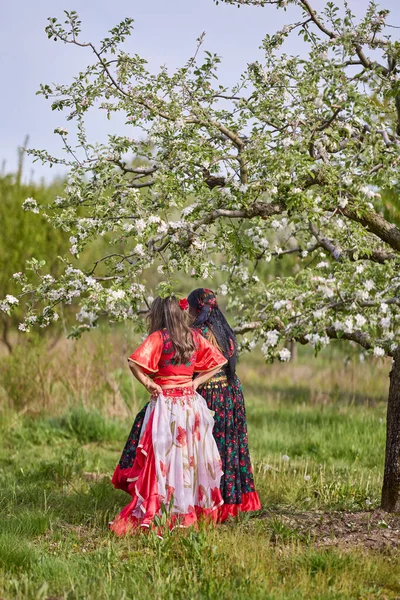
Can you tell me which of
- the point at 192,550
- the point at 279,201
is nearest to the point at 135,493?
the point at 192,550

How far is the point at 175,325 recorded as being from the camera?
5.24 meters

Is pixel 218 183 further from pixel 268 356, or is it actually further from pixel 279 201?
pixel 268 356

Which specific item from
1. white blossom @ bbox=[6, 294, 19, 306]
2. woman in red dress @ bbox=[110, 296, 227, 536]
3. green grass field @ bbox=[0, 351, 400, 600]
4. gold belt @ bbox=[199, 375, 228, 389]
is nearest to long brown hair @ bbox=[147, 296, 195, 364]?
woman in red dress @ bbox=[110, 296, 227, 536]

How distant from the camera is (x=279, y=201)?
5164 mm

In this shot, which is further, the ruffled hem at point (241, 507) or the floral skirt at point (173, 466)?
the ruffled hem at point (241, 507)

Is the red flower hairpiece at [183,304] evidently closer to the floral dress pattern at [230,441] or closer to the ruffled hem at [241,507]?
the floral dress pattern at [230,441]

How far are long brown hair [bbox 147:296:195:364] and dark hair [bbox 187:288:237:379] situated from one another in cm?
47

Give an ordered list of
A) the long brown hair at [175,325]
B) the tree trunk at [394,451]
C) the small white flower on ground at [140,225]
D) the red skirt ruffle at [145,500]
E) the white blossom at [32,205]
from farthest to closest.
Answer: the white blossom at [32,205] < the tree trunk at [394,451] < the long brown hair at [175,325] < the red skirt ruffle at [145,500] < the small white flower on ground at [140,225]

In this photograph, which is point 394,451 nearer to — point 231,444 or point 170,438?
point 231,444

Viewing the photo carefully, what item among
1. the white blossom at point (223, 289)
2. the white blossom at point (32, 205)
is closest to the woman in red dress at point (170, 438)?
the white blossom at point (32, 205)

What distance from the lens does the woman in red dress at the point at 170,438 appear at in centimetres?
516

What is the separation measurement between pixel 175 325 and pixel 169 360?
249mm

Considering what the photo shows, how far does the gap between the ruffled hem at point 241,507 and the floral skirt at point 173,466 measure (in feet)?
1.10

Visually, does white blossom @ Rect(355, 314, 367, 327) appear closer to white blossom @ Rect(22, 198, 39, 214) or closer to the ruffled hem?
the ruffled hem
